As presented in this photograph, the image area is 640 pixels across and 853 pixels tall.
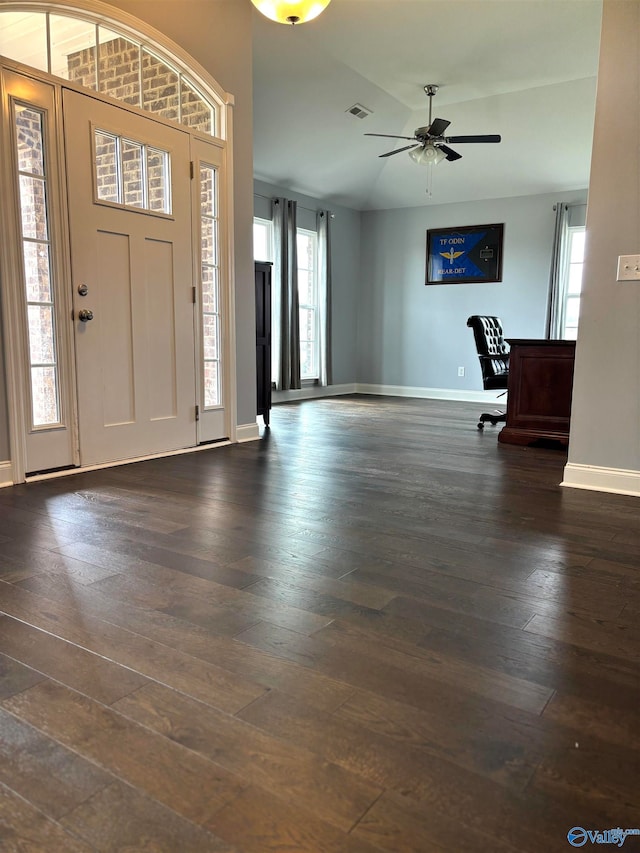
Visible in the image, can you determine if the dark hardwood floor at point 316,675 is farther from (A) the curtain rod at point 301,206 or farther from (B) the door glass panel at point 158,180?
(A) the curtain rod at point 301,206

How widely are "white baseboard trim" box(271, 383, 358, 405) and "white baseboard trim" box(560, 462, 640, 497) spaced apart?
4564 mm

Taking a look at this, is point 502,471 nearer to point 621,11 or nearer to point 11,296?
point 621,11

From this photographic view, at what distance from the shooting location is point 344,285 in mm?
8719

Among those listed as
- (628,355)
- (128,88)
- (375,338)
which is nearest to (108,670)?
(628,355)

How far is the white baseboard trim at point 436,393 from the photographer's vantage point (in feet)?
26.5

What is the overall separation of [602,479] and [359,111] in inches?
199

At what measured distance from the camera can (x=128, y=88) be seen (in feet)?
12.1

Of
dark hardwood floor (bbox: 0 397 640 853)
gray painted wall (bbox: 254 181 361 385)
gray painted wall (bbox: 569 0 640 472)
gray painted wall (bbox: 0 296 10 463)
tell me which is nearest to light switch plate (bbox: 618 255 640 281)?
gray painted wall (bbox: 569 0 640 472)

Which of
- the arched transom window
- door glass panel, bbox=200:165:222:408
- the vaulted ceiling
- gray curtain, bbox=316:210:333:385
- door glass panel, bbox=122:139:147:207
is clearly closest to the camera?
the arched transom window

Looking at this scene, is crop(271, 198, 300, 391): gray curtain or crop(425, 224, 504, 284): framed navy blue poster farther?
crop(425, 224, 504, 284): framed navy blue poster

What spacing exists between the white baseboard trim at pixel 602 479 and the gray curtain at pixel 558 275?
178 inches

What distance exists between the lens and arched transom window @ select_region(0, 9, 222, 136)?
313 centimetres

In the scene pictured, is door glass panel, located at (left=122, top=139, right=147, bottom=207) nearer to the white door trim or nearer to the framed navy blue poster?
the white door trim

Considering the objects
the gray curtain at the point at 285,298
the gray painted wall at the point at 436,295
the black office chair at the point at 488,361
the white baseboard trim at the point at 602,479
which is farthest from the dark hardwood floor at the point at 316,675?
the gray painted wall at the point at 436,295
